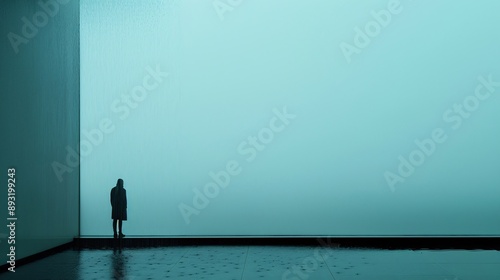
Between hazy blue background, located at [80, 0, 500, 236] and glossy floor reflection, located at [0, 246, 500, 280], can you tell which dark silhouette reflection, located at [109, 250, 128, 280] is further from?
hazy blue background, located at [80, 0, 500, 236]

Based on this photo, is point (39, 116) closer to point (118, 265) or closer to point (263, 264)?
point (118, 265)

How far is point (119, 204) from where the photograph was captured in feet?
43.6

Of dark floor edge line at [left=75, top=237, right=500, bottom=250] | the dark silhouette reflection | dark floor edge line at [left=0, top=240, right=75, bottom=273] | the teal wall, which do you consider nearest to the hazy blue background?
dark floor edge line at [left=75, top=237, right=500, bottom=250]

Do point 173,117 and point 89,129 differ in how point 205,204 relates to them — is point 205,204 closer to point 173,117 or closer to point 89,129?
point 173,117

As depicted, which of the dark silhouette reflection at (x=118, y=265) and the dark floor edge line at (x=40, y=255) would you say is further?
the dark floor edge line at (x=40, y=255)

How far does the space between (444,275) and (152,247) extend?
650cm

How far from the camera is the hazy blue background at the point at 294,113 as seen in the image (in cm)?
1369

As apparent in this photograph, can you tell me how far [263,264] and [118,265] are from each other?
250 cm

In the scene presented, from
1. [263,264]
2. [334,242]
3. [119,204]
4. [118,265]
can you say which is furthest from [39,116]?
[334,242]

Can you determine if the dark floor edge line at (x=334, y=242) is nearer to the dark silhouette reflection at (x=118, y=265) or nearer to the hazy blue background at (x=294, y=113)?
the hazy blue background at (x=294, y=113)

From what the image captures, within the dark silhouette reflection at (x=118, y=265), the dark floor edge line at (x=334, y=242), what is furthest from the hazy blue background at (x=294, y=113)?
the dark silhouette reflection at (x=118, y=265)

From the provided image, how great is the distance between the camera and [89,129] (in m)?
14.1

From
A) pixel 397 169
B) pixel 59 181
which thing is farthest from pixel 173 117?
pixel 397 169

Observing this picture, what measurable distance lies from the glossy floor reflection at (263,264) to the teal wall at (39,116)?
0.74m
